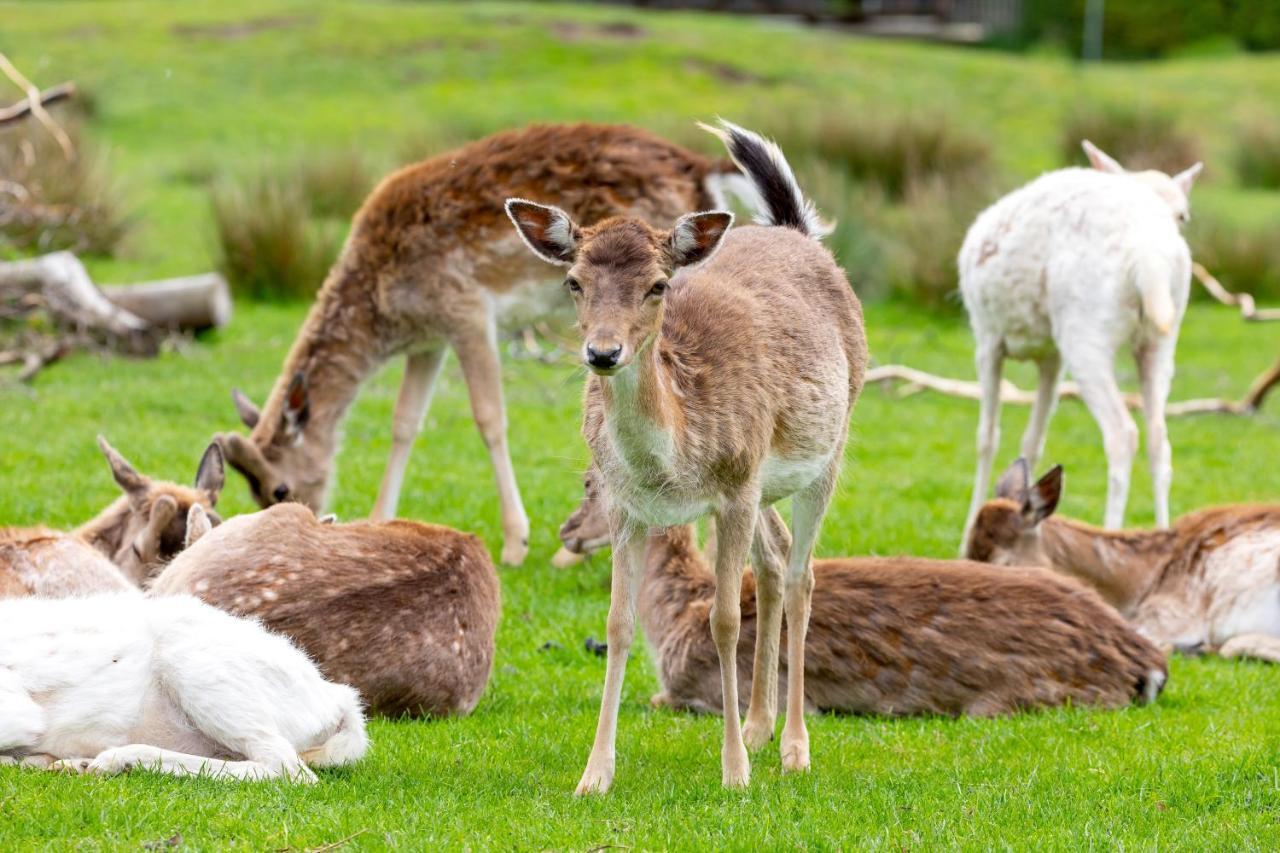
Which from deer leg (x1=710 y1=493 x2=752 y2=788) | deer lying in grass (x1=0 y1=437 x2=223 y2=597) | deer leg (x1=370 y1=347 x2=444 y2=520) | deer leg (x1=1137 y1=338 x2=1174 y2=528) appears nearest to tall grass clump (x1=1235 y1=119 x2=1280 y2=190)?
deer leg (x1=1137 y1=338 x2=1174 y2=528)

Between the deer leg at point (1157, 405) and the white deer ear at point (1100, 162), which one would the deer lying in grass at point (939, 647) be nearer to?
the deer leg at point (1157, 405)

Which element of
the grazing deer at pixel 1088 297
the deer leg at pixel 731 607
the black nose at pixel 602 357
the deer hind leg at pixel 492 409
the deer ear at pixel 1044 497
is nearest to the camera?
the black nose at pixel 602 357

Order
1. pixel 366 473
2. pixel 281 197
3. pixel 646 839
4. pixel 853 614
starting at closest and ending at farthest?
1. pixel 646 839
2. pixel 853 614
3. pixel 366 473
4. pixel 281 197

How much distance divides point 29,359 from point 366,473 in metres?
3.55

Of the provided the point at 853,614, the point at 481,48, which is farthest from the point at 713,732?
the point at 481,48

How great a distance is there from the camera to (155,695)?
5.36 meters

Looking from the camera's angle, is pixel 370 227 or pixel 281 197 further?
pixel 281 197

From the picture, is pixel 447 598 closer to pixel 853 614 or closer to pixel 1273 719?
pixel 853 614

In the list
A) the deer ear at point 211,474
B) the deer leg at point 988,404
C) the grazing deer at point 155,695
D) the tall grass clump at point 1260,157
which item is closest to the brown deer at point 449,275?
the deer ear at point 211,474

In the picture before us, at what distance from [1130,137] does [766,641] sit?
22320 mm

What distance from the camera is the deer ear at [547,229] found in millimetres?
5281

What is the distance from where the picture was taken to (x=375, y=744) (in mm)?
5980

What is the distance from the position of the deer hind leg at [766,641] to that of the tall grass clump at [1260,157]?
25552mm

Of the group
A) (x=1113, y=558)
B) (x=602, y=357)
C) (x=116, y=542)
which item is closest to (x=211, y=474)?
(x=116, y=542)
